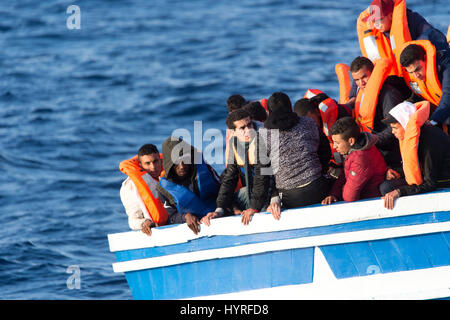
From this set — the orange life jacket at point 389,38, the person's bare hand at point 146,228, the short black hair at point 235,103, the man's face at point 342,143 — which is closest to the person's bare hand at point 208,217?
the person's bare hand at point 146,228

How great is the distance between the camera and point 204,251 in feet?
20.6

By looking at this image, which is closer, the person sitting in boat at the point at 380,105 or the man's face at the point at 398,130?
the man's face at the point at 398,130

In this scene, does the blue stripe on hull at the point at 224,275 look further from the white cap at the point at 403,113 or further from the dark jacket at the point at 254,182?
the white cap at the point at 403,113

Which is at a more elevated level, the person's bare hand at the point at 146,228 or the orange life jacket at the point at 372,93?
the orange life jacket at the point at 372,93

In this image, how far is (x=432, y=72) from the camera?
6.45m

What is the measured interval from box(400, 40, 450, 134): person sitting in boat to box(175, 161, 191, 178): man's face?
212 centimetres

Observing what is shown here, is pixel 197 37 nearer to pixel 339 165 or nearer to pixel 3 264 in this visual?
pixel 3 264

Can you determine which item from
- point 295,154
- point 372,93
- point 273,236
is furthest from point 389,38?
point 273,236

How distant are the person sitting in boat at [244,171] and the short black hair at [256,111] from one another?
77 cm

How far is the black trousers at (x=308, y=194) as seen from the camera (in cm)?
605

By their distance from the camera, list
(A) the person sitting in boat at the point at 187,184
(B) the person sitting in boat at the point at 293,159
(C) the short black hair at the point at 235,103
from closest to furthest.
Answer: (B) the person sitting in boat at the point at 293,159 < (A) the person sitting in boat at the point at 187,184 < (C) the short black hair at the point at 235,103

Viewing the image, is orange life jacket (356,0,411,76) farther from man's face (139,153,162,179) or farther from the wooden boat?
man's face (139,153,162,179)

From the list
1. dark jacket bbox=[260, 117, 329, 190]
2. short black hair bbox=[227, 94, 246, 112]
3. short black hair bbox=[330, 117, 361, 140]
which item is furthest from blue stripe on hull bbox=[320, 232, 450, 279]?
short black hair bbox=[227, 94, 246, 112]

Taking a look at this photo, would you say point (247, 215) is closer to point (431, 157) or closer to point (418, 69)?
point (431, 157)
